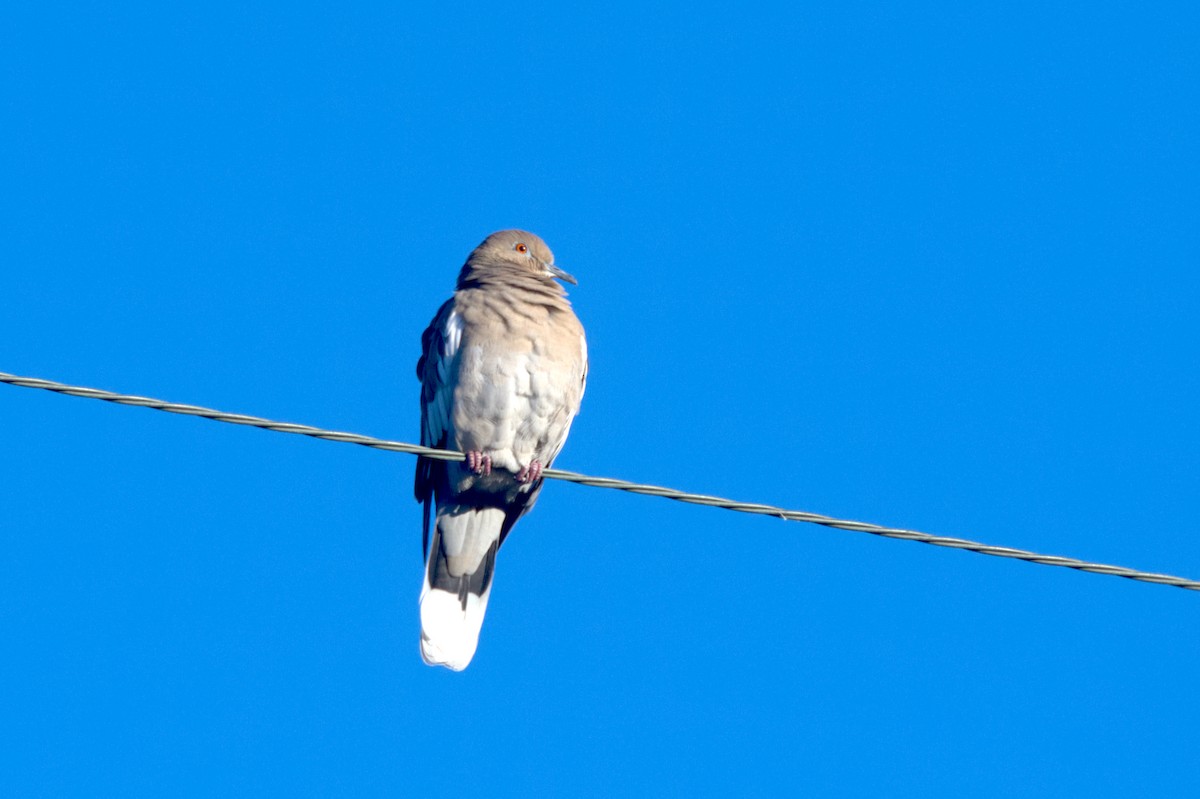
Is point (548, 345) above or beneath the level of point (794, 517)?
above

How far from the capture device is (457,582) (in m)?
7.19

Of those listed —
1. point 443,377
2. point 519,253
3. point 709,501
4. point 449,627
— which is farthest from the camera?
point 519,253

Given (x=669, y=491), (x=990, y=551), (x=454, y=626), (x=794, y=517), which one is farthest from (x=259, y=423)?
(x=454, y=626)

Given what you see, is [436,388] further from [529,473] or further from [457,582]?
[457,582]

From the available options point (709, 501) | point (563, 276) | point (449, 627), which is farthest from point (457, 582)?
point (709, 501)

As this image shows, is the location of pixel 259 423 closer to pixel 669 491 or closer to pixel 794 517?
pixel 669 491

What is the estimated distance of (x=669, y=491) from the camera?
14.9 feet

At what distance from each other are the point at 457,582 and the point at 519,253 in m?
1.65

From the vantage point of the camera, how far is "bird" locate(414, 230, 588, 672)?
673 cm

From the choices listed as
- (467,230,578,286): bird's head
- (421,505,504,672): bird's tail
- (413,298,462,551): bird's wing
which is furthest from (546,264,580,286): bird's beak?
(421,505,504,672): bird's tail

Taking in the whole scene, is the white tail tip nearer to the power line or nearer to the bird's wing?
the bird's wing

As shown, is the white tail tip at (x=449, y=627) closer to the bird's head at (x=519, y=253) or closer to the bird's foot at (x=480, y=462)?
the bird's foot at (x=480, y=462)

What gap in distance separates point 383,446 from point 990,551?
5.52 ft

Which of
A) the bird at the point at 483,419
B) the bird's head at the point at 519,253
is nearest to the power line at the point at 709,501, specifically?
the bird at the point at 483,419
